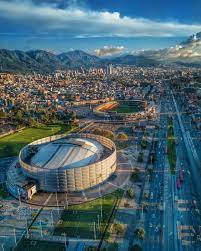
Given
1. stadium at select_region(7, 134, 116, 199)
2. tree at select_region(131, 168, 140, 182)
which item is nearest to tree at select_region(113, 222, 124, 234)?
stadium at select_region(7, 134, 116, 199)

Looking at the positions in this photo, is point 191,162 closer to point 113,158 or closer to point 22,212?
point 113,158

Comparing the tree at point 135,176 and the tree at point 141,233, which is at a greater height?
the tree at point 141,233

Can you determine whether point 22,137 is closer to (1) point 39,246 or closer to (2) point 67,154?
(2) point 67,154

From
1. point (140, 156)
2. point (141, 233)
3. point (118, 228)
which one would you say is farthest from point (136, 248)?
point (140, 156)

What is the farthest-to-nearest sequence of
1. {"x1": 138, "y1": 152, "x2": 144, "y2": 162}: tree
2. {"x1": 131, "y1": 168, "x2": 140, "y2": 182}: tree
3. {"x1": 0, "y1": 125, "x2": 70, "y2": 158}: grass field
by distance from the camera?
{"x1": 0, "y1": 125, "x2": 70, "y2": 158}: grass field, {"x1": 138, "y1": 152, "x2": 144, "y2": 162}: tree, {"x1": 131, "y1": 168, "x2": 140, "y2": 182}: tree

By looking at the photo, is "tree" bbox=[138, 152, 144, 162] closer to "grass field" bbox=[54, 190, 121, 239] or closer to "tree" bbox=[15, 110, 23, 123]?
"grass field" bbox=[54, 190, 121, 239]

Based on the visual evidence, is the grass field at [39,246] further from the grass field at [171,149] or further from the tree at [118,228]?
the grass field at [171,149]

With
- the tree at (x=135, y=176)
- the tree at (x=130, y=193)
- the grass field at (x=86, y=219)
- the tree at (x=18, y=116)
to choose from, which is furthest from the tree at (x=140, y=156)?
the tree at (x=18, y=116)
